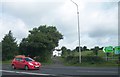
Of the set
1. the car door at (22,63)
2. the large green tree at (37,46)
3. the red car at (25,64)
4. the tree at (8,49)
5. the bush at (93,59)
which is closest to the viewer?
the red car at (25,64)

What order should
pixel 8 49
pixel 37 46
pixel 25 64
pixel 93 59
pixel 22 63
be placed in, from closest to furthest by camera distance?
pixel 25 64
pixel 22 63
pixel 93 59
pixel 37 46
pixel 8 49

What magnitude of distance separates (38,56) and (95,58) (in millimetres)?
23155

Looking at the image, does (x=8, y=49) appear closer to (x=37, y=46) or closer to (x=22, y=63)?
(x=37, y=46)

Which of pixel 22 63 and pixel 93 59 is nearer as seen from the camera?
pixel 22 63

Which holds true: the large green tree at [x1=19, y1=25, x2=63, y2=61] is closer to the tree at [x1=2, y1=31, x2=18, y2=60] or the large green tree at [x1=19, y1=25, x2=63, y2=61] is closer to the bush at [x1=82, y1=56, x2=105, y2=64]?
the tree at [x1=2, y1=31, x2=18, y2=60]

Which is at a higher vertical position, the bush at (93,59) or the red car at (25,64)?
the bush at (93,59)

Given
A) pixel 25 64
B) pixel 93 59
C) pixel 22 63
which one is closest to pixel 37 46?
pixel 93 59

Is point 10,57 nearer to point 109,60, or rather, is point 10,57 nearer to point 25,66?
point 109,60

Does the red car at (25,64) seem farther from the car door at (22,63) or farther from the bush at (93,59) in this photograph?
the bush at (93,59)

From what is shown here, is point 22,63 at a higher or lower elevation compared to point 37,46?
lower

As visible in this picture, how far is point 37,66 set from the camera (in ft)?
98.5

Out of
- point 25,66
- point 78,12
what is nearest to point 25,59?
point 25,66

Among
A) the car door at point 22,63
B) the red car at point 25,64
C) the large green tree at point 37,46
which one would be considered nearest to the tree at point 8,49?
the large green tree at point 37,46

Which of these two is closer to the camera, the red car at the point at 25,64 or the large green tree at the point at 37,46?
the red car at the point at 25,64
